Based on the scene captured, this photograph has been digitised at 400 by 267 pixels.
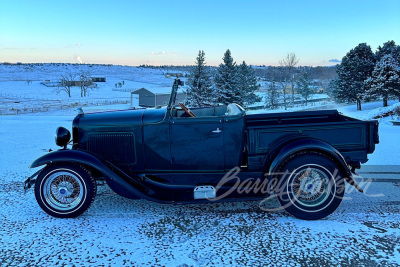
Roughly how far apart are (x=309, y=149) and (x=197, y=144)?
1503 millimetres

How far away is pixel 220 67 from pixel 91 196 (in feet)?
103

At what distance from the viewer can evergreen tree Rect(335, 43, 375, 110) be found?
4191 centimetres

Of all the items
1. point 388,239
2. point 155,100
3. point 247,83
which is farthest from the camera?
point 247,83

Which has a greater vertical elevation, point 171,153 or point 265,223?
point 171,153

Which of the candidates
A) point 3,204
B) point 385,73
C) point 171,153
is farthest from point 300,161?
point 385,73

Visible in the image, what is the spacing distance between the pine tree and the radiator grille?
132 ft

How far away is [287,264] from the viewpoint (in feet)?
9.64

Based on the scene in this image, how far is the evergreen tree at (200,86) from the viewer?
1254 inches

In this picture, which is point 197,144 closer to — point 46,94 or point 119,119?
point 119,119

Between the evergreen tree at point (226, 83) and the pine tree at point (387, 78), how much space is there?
18.1 metres

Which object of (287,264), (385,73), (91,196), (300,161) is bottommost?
(287,264)

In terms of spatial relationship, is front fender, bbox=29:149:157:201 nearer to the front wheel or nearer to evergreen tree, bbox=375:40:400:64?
the front wheel

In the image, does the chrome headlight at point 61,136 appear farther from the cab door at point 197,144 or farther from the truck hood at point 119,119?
the cab door at point 197,144

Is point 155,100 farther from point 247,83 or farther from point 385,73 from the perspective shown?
point 385,73
